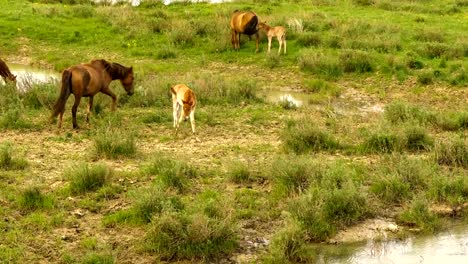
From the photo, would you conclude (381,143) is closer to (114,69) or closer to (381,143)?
(381,143)

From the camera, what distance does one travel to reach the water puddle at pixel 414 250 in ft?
29.8

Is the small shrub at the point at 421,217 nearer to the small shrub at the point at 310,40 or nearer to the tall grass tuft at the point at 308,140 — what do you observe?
the tall grass tuft at the point at 308,140

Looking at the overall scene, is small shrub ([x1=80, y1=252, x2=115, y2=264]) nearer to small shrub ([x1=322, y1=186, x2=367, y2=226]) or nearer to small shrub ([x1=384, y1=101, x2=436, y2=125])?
small shrub ([x1=322, y1=186, x2=367, y2=226])

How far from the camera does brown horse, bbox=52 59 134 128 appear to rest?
43.5ft

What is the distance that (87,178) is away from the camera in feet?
34.2

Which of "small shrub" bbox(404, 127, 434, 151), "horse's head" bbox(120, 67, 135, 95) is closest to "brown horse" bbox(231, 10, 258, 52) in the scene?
"horse's head" bbox(120, 67, 135, 95)

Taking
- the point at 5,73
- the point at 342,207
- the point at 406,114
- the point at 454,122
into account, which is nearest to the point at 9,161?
the point at 342,207

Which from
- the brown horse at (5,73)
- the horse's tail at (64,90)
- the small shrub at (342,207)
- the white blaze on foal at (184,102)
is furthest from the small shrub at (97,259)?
the brown horse at (5,73)

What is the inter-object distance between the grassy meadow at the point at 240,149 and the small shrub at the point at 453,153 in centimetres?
2

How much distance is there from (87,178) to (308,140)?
164 inches

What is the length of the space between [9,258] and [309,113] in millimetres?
8307

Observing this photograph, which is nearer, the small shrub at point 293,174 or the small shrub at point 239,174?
the small shrub at point 293,174

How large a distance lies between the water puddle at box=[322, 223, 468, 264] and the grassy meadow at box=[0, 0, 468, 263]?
0.28 metres

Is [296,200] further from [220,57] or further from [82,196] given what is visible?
[220,57]
